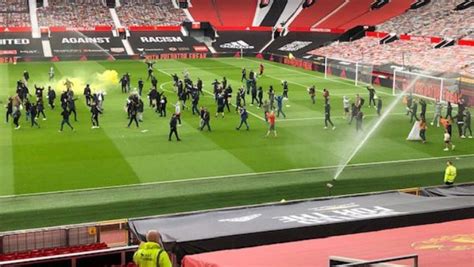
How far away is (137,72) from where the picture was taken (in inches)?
1975

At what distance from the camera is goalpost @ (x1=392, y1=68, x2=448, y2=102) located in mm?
37719

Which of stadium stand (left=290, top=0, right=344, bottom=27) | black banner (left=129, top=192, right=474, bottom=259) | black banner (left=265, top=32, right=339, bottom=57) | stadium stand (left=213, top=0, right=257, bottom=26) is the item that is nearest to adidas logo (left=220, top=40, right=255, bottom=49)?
black banner (left=265, top=32, right=339, bottom=57)

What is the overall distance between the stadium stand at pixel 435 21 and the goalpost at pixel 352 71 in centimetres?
1130

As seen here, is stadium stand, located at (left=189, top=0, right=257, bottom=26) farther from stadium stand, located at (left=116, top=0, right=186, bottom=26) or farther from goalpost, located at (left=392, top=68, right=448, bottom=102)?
goalpost, located at (left=392, top=68, right=448, bottom=102)

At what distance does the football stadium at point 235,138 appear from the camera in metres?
12.9

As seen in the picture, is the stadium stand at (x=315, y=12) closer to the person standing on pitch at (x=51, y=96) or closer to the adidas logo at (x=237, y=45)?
the adidas logo at (x=237, y=45)

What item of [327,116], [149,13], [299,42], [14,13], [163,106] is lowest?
[327,116]

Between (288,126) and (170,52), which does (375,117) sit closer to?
(288,126)

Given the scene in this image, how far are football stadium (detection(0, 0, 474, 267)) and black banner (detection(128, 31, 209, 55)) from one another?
0.26 m

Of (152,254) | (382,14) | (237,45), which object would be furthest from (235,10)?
(152,254)

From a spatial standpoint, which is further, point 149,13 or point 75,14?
point 149,13

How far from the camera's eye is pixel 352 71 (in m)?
48.0

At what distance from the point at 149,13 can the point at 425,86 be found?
122ft

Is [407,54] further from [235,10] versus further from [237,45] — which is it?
[235,10]
